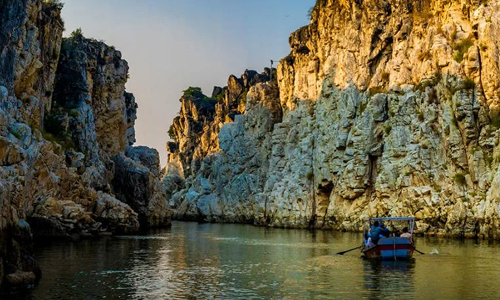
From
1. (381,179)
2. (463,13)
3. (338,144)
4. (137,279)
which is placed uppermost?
(463,13)

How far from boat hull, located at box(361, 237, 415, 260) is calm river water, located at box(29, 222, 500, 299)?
109 centimetres

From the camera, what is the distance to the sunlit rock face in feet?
203

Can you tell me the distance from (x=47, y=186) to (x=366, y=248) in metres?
30.9

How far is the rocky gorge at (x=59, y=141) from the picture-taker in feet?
135

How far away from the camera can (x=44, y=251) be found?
41.2m

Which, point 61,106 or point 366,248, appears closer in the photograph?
point 366,248

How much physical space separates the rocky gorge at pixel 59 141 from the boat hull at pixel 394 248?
22.5 metres

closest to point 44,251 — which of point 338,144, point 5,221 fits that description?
point 5,221

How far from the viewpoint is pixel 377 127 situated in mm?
78062

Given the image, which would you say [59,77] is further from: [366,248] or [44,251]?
[366,248]

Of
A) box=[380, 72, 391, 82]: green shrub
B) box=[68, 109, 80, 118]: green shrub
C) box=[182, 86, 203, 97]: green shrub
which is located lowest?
box=[68, 109, 80, 118]: green shrub

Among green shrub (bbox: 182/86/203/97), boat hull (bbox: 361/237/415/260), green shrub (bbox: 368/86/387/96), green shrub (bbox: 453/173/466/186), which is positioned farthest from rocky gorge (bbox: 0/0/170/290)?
green shrub (bbox: 182/86/203/97)

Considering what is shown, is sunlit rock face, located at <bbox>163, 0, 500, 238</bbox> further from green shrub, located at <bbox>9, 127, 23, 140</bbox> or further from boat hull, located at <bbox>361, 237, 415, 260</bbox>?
green shrub, located at <bbox>9, 127, 23, 140</bbox>

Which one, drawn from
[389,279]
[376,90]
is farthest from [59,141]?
[389,279]
